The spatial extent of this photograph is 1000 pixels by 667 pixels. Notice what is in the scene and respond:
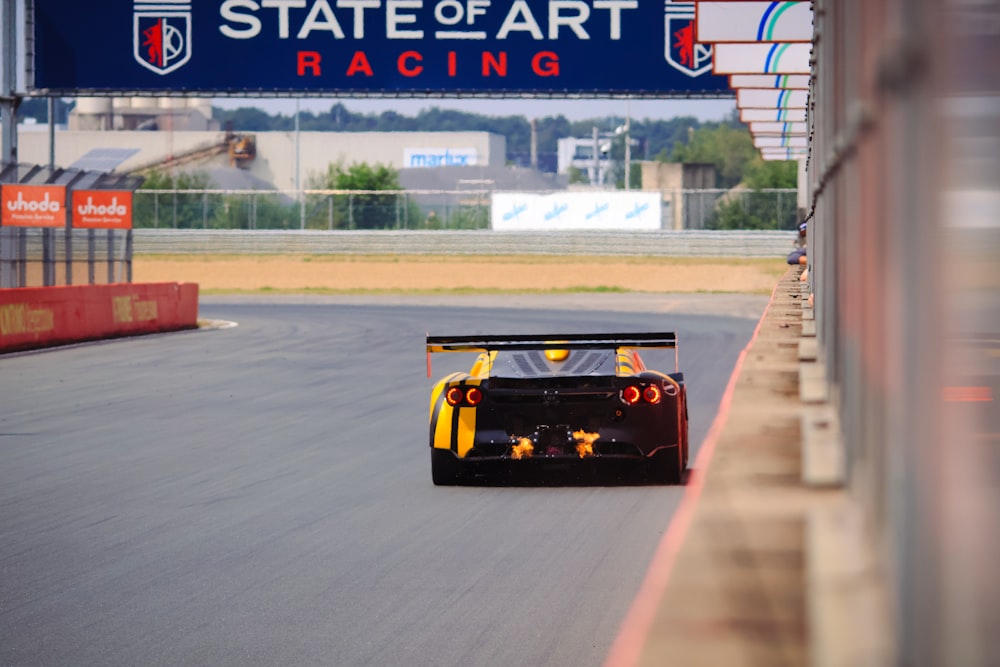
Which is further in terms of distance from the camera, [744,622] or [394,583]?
[394,583]

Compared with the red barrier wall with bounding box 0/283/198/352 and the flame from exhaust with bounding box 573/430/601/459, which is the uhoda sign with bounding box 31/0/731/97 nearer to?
the red barrier wall with bounding box 0/283/198/352

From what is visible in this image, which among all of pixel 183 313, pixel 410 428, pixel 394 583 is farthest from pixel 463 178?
pixel 394 583

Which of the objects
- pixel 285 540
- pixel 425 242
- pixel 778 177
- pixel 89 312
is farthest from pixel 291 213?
pixel 285 540

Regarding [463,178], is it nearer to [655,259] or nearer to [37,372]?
[655,259]

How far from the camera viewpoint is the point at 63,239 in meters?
31.9

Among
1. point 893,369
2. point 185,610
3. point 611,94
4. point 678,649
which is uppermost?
point 611,94

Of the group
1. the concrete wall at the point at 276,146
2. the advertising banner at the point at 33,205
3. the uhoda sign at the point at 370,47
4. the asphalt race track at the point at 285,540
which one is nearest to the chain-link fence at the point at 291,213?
the concrete wall at the point at 276,146

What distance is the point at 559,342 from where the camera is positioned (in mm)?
11719

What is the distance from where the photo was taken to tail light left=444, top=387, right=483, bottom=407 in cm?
1166

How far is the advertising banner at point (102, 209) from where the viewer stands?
32.7 m

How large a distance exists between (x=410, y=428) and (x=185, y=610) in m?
8.55

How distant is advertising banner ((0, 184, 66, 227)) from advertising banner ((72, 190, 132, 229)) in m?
0.70

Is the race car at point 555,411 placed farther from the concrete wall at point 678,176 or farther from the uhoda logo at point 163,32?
the concrete wall at point 678,176

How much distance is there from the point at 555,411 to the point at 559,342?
0.49 metres
